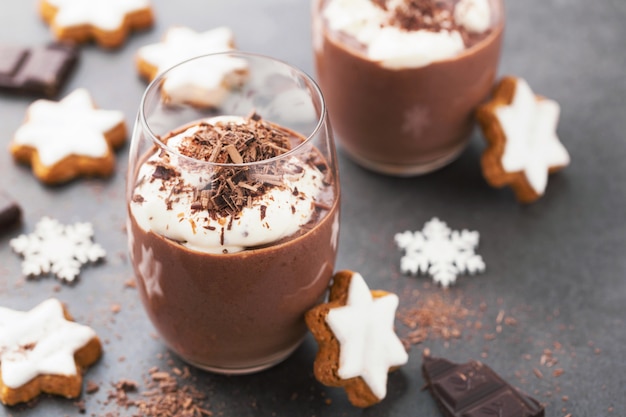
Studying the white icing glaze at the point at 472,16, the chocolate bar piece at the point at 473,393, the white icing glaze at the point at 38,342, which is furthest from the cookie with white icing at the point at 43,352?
the white icing glaze at the point at 472,16

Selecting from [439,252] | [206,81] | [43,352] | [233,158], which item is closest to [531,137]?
[439,252]

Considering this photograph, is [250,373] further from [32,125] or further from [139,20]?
[139,20]

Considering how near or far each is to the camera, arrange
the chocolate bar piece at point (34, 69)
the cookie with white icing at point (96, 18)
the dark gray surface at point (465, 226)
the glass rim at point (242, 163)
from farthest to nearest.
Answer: the cookie with white icing at point (96, 18)
the chocolate bar piece at point (34, 69)
the dark gray surface at point (465, 226)
the glass rim at point (242, 163)

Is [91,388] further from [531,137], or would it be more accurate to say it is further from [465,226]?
[531,137]

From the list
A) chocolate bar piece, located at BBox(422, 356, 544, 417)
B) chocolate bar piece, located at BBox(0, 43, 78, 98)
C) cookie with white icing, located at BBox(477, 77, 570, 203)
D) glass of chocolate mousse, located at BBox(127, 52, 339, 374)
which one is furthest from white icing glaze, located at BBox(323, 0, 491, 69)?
chocolate bar piece, located at BBox(0, 43, 78, 98)

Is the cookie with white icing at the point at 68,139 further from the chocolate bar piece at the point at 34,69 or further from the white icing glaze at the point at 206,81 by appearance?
the white icing glaze at the point at 206,81
